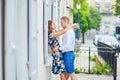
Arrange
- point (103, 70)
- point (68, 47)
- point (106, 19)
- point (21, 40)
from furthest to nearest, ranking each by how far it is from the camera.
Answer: point (106, 19) < point (103, 70) < point (68, 47) < point (21, 40)

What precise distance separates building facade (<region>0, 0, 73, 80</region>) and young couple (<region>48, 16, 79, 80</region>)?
222 millimetres

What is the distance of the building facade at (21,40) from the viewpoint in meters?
4.66

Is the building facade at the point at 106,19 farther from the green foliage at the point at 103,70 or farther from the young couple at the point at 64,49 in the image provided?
the young couple at the point at 64,49

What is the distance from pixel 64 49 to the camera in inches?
314

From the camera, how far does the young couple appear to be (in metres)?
7.96

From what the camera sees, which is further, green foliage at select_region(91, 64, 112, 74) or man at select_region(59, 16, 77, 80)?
green foliage at select_region(91, 64, 112, 74)

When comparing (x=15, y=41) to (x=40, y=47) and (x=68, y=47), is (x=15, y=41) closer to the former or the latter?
(x=40, y=47)

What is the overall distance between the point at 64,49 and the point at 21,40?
2.33 metres

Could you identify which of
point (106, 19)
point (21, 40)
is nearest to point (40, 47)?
point (21, 40)

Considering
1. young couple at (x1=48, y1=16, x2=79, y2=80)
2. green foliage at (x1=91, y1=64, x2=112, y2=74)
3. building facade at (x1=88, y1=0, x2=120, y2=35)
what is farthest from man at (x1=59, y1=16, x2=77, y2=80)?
building facade at (x1=88, y1=0, x2=120, y2=35)

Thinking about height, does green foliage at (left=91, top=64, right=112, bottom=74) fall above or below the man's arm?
below

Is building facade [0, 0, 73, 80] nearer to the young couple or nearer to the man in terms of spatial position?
the young couple

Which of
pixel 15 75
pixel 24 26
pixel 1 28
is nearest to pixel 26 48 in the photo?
pixel 24 26

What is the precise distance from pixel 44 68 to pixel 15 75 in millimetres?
3192
